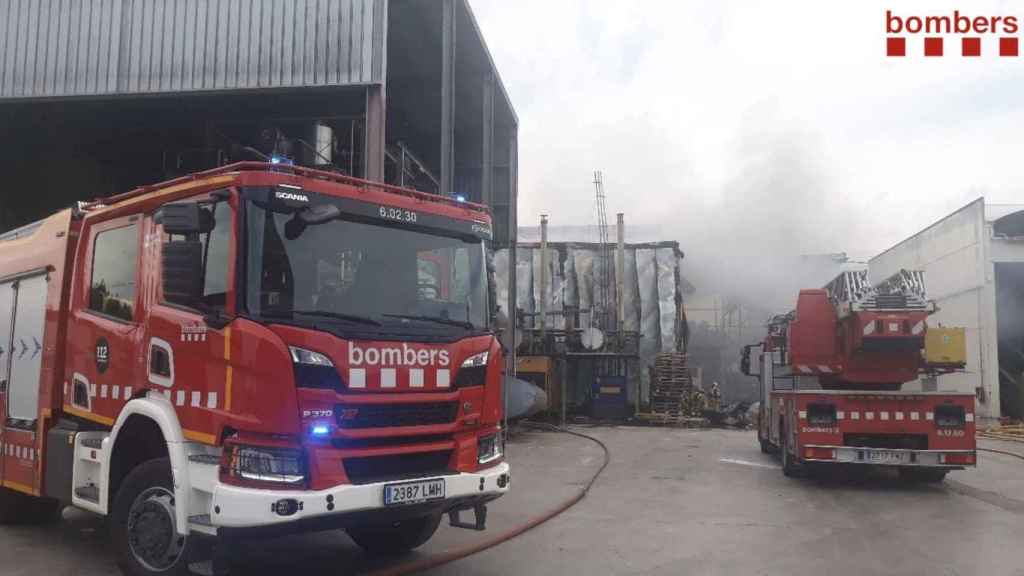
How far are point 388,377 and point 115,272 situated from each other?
2.40 m

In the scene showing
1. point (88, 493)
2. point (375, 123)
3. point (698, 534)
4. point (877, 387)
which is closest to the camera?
point (88, 493)

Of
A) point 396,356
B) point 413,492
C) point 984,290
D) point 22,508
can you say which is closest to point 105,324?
point 396,356

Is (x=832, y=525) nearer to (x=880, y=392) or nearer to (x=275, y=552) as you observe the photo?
(x=880, y=392)

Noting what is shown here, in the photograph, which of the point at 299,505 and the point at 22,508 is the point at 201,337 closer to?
the point at 299,505

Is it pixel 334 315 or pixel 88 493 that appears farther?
pixel 88 493

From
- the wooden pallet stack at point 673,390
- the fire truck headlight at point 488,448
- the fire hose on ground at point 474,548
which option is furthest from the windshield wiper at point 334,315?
the wooden pallet stack at point 673,390

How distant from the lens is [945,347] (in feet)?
34.3

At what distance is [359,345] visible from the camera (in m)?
4.81

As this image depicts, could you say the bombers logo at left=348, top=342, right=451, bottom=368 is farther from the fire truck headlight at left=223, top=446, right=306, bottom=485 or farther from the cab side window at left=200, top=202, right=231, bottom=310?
the cab side window at left=200, top=202, right=231, bottom=310

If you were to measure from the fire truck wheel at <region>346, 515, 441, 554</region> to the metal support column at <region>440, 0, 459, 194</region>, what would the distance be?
304 inches

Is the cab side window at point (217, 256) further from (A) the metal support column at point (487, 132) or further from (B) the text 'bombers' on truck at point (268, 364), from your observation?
(A) the metal support column at point (487, 132)

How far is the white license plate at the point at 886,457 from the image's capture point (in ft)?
32.6

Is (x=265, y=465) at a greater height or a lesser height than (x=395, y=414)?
lesser

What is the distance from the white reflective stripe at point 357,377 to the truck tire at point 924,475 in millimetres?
9287
